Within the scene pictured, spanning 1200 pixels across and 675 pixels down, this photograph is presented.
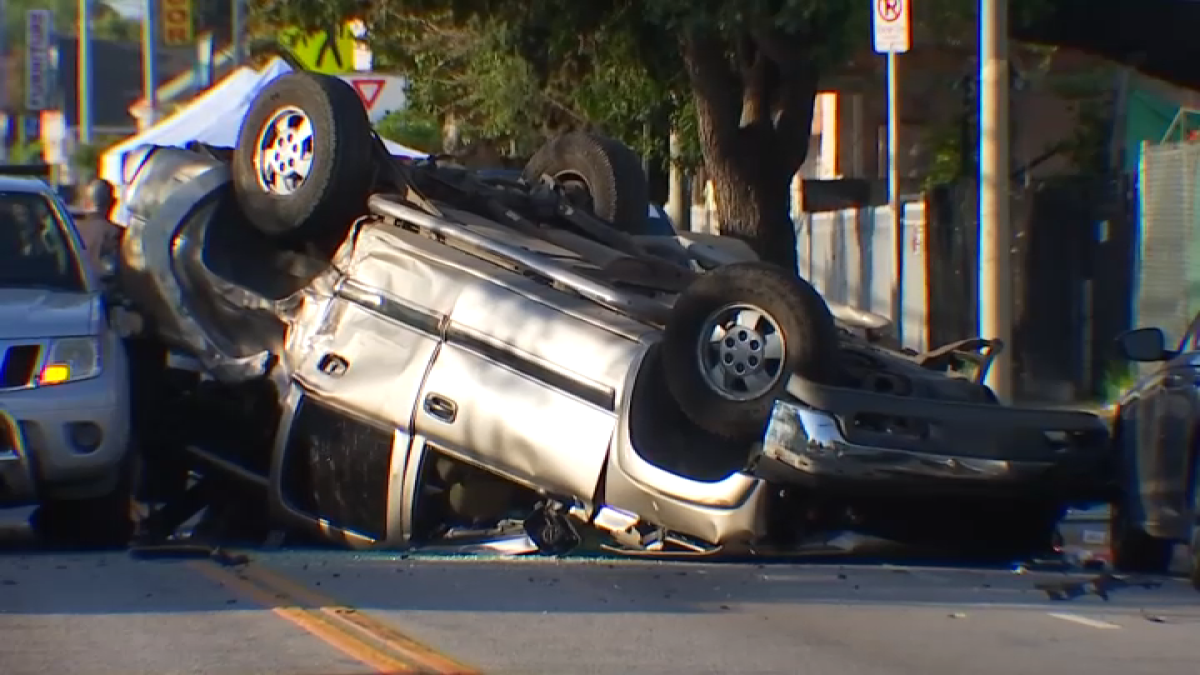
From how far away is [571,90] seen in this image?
2284cm

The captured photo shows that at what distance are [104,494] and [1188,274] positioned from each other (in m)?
10.2

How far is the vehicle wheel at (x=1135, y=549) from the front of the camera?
29.6 feet

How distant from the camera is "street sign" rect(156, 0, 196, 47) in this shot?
3878 centimetres

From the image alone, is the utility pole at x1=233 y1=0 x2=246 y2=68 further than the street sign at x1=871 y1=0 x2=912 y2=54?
Yes

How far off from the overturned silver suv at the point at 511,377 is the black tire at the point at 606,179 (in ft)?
1.65


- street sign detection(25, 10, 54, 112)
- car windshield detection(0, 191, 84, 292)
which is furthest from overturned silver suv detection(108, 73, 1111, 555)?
street sign detection(25, 10, 54, 112)

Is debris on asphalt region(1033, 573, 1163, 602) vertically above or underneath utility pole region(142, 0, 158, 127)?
underneath

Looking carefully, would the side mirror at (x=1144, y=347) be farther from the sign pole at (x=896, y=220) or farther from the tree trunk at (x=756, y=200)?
the sign pole at (x=896, y=220)

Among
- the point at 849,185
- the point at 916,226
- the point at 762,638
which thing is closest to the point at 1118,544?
the point at 762,638

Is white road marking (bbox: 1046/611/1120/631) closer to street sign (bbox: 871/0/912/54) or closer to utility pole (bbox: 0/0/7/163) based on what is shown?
street sign (bbox: 871/0/912/54)

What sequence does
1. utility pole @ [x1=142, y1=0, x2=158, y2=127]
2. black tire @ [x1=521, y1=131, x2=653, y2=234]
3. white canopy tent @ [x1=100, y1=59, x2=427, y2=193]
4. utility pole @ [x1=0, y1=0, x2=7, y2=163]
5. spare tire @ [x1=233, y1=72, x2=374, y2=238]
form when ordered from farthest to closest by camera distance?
1. utility pole @ [x1=0, y1=0, x2=7, y2=163]
2. utility pole @ [x1=142, y1=0, x2=158, y2=127]
3. white canopy tent @ [x1=100, y1=59, x2=427, y2=193]
4. black tire @ [x1=521, y1=131, x2=653, y2=234]
5. spare tire @ [x1=233, y1=72, x2=374, y2=238]

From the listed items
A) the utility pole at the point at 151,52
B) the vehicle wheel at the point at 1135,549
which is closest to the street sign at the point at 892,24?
the vehicle wheel at the point at 1135,549

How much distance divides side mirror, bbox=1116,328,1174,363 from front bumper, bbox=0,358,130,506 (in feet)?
15.3

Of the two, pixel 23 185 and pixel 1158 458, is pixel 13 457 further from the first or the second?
pixel 1158 458
